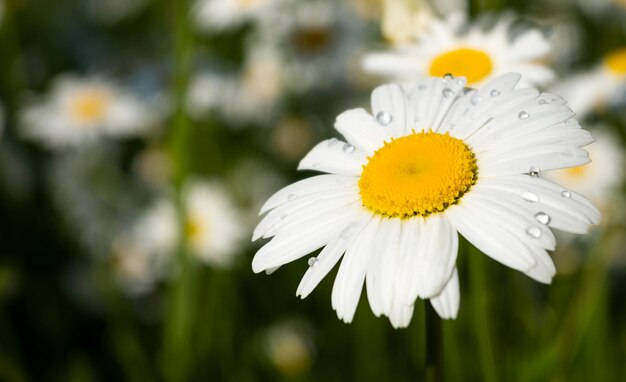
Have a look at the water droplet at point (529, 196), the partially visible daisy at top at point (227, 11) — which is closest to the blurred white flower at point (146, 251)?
the partially visible daisy at top at point (227, 11)

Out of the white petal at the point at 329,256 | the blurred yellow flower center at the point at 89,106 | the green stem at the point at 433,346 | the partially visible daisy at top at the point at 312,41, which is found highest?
the partially visible daisy at top at the point at 312,41

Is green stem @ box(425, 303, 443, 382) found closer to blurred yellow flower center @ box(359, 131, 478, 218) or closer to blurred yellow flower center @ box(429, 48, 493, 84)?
blurred yellow flower center @ box(359, 131, 478, 218)

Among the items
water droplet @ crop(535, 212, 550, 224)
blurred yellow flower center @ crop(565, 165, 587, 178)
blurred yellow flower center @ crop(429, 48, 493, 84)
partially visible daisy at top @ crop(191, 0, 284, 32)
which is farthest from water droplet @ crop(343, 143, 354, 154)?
partially visible daisy at top @ crop(191, 0, 284, 32)

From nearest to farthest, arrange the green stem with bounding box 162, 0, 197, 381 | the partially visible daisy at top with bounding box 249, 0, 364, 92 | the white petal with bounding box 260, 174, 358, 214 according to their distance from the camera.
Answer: the white petal with bounding box 260, 174, 358, 214 → the green stem with bounding box 162, 0, 197, 381 → the partially visible daisy at top with bounding box 249, 0, 364, 92

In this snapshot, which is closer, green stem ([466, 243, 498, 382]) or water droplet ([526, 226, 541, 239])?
water droplet ([526, 226, 541, 239])

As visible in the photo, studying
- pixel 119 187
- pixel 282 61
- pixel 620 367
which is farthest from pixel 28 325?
pixel 620 367

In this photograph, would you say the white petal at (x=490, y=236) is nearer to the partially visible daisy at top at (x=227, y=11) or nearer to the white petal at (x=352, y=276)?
the white petal at (x=352, y=276)
